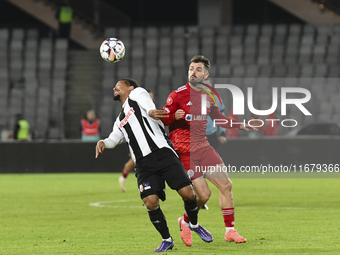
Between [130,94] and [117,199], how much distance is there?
6.00m

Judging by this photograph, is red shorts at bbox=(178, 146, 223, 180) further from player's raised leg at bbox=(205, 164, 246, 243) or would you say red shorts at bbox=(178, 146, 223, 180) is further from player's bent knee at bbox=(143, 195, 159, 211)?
player's bent knee at bbox=(143, 195, 159, 211)

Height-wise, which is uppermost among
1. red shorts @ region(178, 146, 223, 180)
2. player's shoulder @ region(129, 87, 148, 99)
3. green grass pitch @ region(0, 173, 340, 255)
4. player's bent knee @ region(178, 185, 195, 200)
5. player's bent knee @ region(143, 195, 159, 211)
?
player's shoulder @ region(129, 87, 148, 99)

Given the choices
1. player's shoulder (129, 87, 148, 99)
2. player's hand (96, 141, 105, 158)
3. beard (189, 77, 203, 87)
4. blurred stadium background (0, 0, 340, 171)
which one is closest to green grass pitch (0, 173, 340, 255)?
player's hand (96, 141, 105, 158)

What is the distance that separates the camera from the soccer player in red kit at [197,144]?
655 centimetres

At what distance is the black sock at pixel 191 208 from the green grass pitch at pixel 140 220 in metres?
0.28

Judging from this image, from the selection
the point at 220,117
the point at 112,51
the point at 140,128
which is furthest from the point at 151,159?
the point at 112,51

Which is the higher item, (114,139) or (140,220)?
(114,139)

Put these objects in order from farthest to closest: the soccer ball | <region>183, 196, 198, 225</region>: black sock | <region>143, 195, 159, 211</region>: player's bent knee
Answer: the soccer ball, <region>183, 196, 198, 225</region>: black sock, <region>143, 195, 159, 211</region>: player's bent knee

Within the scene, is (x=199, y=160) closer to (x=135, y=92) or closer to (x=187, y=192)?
(x=187, y=192)

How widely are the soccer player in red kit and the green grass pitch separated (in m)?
0.36

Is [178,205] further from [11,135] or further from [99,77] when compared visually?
[99,77]

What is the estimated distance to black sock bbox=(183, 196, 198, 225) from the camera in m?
6.18

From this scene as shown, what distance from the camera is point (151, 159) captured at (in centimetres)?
600

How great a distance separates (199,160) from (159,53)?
1898 cm
